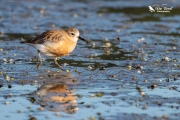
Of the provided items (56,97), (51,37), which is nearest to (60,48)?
(51,37)

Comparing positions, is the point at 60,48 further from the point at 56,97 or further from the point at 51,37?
the point at 56,97

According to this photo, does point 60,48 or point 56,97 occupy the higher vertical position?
point 60,48

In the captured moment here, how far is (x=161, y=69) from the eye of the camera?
15445 millimetres

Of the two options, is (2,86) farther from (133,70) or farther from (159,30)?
(159,30)

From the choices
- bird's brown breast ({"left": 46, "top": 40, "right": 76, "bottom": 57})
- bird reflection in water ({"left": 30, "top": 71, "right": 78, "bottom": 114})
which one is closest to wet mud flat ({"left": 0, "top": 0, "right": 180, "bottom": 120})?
bird reflection in water ({"left": 30, "top": 71, "right": 78, "bottom": 114})

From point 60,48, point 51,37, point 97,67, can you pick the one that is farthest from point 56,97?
point 97,67

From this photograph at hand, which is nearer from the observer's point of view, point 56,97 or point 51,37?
point 56,97

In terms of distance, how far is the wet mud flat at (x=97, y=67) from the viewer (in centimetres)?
1113

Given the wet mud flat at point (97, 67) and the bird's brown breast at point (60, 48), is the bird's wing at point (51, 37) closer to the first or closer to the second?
the bird's brown breast at point (60, 48)

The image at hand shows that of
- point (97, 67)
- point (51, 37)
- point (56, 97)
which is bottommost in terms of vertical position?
point (56, 97)

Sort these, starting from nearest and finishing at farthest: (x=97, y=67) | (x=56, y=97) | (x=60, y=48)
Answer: (x=56, y=97), (x=60, y=48), (x=97, y=67)

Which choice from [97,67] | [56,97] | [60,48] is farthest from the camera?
[97,67]

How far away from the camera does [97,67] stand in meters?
15.7

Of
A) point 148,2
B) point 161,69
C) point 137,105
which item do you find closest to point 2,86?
point 137,105
